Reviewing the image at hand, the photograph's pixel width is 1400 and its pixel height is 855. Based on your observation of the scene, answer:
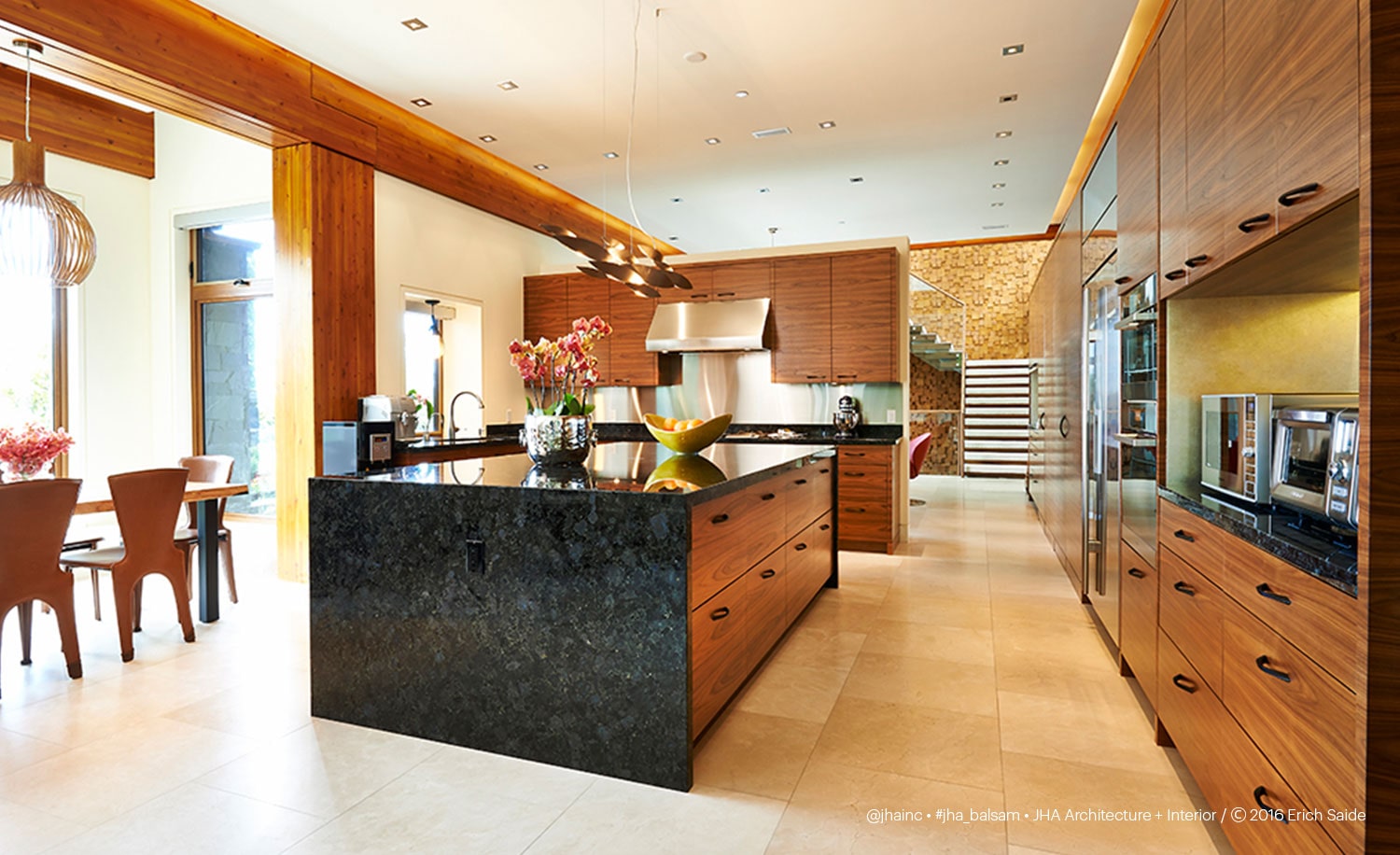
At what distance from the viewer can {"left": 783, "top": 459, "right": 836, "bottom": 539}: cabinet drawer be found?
3380 mm

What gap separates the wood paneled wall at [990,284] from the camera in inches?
410

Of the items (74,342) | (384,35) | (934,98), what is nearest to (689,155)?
(934,98)

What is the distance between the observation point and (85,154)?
5.96m

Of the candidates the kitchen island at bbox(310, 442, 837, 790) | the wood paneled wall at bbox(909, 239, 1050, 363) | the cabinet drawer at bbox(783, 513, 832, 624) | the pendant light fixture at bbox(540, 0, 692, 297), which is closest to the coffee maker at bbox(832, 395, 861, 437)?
the cabinet drawer at bbox(783, 513, 832, 624)

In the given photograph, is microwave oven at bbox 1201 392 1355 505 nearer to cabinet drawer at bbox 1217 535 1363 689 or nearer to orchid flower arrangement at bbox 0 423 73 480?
cabinet drawer at bbox 1217 535 1363 689

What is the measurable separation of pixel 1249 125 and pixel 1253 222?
0.25 m

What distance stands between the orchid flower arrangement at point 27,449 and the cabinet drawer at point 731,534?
3.06m

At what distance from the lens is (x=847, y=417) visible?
6.29 m

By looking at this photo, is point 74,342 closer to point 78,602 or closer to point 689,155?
point 78,602

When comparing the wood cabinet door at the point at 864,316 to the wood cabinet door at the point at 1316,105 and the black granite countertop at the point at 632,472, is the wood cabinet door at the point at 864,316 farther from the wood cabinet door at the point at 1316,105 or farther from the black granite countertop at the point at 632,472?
the wood cabinet door at the point at 1316,105

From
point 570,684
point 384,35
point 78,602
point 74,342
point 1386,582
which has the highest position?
point 384,35

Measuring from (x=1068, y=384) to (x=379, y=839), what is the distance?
420cm

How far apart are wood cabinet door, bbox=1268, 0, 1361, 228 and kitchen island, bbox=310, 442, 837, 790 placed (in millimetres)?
1537

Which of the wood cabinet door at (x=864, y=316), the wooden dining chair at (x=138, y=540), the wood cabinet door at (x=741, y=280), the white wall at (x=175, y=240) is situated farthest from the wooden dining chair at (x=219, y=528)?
the wood cabinet door at (x=864, y=316)
